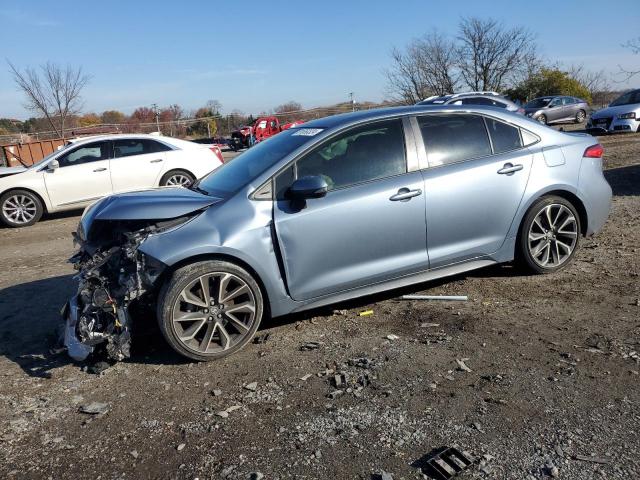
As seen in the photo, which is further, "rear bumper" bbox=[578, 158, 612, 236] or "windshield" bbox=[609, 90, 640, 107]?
"windshield" bbox=[609, 90, 640, 107]

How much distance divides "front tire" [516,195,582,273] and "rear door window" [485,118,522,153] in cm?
57

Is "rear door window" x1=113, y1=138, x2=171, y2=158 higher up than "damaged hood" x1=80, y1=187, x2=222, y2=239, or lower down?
higher up

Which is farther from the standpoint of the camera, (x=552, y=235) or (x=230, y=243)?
(x=552, y=235)

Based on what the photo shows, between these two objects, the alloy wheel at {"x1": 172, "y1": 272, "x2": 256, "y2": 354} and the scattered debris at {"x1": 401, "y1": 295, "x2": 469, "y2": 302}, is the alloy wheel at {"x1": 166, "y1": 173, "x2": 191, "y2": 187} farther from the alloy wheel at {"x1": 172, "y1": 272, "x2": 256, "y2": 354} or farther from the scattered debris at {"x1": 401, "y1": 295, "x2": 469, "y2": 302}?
the alloy wheel at {"x1": 172, "y1": 272, "x2": 256, "y2": 354}

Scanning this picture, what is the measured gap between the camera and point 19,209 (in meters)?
10.3

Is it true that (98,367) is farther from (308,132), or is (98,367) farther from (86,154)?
(86,154)

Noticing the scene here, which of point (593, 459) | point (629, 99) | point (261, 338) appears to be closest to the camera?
point (593, 459)

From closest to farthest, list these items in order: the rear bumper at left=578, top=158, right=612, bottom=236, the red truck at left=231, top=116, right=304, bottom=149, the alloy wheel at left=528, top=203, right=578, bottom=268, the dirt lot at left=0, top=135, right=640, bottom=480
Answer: the dirt lot at left=0, top=135, right=640, bottom=480, the alloy wheel at left=528, top=203, right=578, bottom=268, the rear bumper at left=578, top=158, right=612, bottom=236, the red truck at left=231, top=116, right=304, bottom=149

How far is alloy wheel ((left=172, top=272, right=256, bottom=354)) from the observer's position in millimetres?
3811

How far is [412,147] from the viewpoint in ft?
14.7

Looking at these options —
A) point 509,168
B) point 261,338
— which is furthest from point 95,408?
point 509,168

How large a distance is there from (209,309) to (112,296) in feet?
2.37

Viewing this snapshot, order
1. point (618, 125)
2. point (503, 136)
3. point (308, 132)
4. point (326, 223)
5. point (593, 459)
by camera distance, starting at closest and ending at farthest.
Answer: point (593, 459), point (326, 223), point (308, 132), point (503, 136), point (618, 125)

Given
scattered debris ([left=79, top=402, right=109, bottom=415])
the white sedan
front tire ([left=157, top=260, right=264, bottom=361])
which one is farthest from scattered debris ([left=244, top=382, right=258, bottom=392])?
the white sedan
